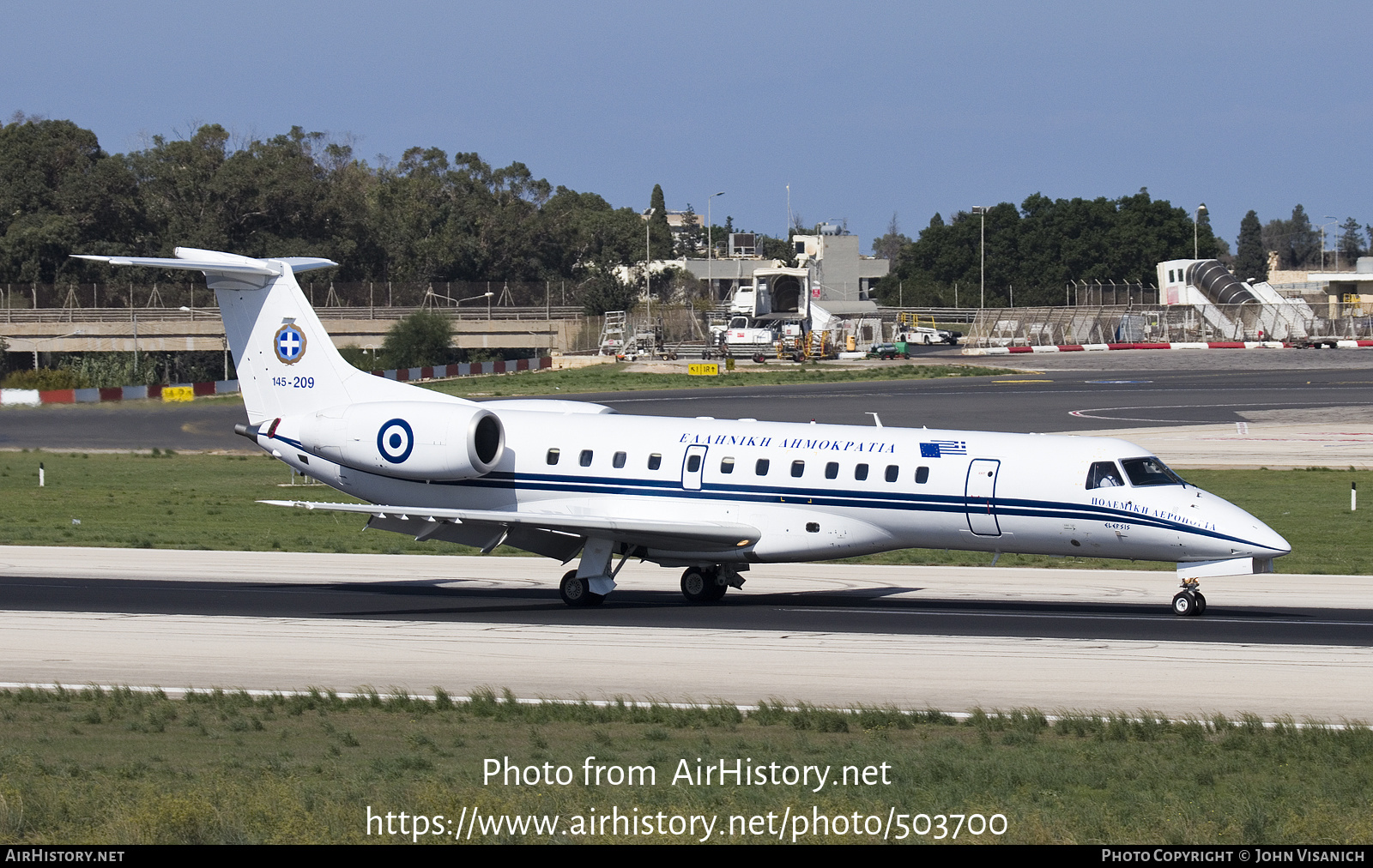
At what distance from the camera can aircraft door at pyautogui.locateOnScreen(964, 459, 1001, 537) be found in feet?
76.5

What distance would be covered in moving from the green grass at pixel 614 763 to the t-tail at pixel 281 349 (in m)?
11.0

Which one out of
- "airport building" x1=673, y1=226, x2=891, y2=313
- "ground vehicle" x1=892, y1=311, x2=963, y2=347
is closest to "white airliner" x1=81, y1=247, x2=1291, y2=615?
"airport building" x1=673, y1=226, x2=891, y2=313

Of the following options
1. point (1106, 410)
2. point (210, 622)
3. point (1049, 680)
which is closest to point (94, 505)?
point (210, 622)

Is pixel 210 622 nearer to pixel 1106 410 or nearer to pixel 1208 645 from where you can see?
pixel 1208 645

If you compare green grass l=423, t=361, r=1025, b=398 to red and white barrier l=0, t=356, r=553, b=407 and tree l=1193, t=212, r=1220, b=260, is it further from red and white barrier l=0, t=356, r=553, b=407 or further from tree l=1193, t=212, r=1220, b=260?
tree l=1193, t=212, r=1220, b=260

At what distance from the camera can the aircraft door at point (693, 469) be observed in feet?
82.0

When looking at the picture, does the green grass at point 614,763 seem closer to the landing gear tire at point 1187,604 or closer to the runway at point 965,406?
the landing gear tire at point 1187,604

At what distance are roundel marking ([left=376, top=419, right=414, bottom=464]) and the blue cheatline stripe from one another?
534 millimetres

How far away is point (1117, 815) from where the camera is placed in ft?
38.8

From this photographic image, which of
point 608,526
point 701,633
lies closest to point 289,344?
point 608,526

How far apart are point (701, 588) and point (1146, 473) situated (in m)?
7.60

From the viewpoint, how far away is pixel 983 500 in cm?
2334

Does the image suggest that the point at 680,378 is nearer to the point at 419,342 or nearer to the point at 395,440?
the point at 419,342
